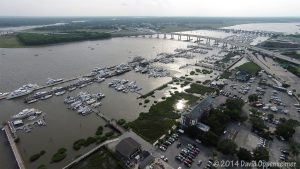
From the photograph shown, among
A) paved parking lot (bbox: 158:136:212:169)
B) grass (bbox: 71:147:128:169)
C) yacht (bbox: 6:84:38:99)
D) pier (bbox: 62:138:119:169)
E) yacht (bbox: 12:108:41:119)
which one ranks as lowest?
paved parking lot (bbox: 158:136:212:169)

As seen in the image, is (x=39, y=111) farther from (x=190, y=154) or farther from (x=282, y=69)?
(x=282, y=69)

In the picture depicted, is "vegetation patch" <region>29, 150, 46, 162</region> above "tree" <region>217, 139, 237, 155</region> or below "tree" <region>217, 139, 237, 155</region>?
below

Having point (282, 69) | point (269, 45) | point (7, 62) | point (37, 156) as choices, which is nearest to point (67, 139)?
point (37, 156)

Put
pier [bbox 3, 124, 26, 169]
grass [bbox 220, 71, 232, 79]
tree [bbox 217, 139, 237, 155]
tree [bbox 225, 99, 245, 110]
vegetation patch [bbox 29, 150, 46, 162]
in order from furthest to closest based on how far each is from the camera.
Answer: grass [bbox 220, 71, 232, 79]
tree [bbox 225, 99, 245, 110]
vegetation patch [bbox 29, 150, 46, 162]
tree [bbox 217, 139, 237, 155]
pier [bbox 3, 124, 26, 169]

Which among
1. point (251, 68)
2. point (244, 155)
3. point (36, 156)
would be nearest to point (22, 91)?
point (36, 156)

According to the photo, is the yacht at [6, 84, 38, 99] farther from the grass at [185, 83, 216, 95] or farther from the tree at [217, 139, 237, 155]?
the tree at [217, 139, 237, 155]

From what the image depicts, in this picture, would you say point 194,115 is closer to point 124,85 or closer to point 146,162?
point 146,162

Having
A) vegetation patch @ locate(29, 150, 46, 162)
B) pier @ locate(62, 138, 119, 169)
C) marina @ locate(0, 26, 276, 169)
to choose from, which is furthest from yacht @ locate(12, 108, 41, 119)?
pier @ locate(62, 138, 119, 169)
